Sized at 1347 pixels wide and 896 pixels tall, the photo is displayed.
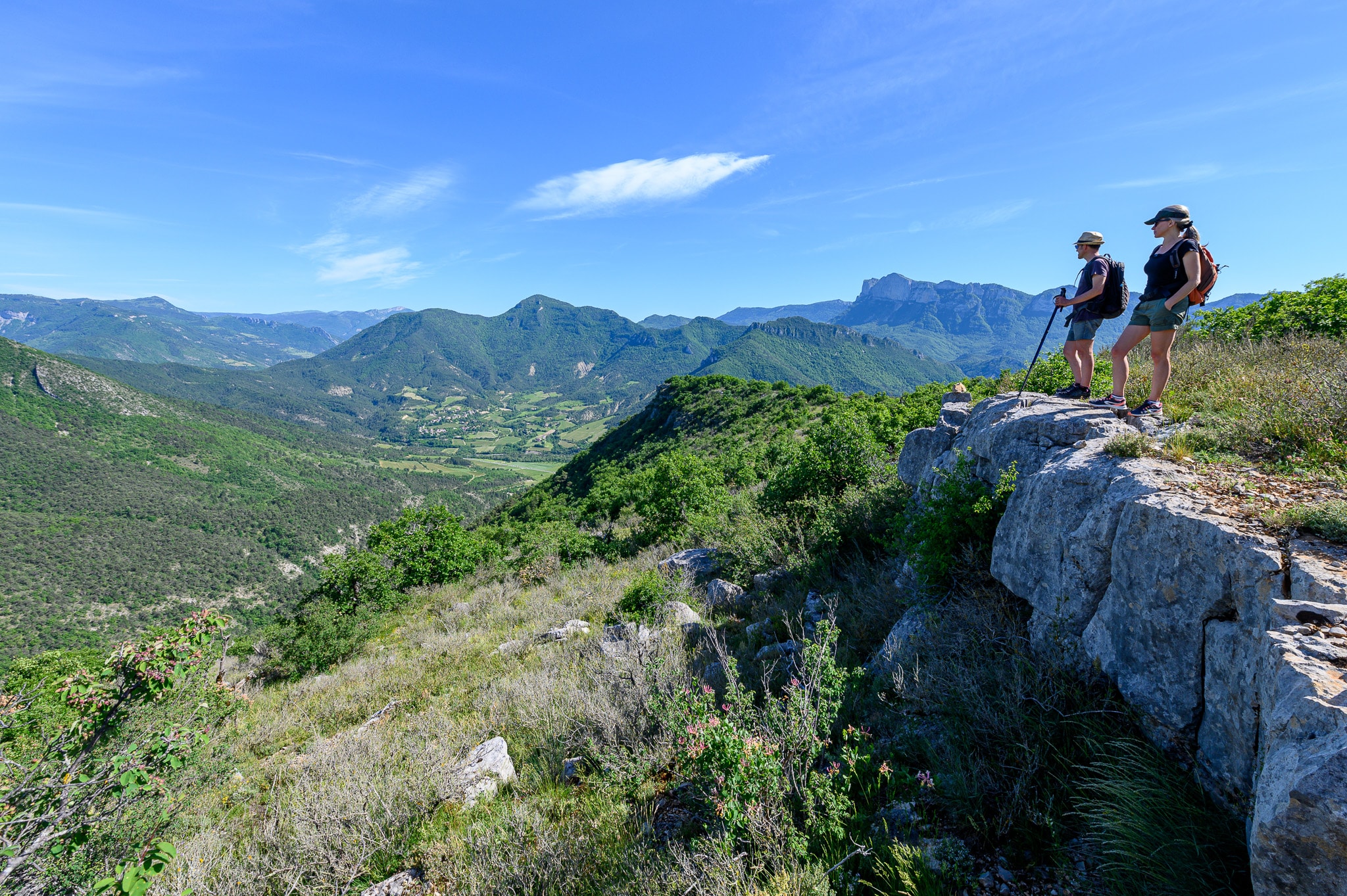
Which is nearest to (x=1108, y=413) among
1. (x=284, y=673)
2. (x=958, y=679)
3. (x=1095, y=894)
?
(x=958, y=679)

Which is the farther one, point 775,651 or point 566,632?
point 566,632

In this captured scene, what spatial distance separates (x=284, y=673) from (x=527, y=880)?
1385 centimetres

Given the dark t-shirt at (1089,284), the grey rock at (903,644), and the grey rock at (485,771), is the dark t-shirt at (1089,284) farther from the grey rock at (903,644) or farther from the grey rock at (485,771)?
the grey rock at (485,771)

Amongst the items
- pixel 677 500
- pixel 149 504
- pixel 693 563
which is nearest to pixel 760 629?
pixel 693 563

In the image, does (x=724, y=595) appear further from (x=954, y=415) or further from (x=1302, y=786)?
(x=1302, y=786)

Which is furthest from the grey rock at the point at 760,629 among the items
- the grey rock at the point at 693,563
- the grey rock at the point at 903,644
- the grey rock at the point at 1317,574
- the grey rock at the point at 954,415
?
the grey rock at the point at 1317,574

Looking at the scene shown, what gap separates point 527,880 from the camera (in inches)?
138

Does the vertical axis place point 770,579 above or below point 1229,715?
below

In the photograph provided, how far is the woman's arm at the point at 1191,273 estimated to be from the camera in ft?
16.3

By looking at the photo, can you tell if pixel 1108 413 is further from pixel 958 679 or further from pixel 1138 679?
pixel 958 679

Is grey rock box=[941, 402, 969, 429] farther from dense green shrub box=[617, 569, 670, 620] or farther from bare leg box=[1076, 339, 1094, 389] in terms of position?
dense green shrub box=[617, 569, 670, 620]

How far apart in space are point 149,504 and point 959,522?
137 meters

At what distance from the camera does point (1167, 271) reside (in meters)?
5.27

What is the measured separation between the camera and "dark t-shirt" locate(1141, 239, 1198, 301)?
16.8 ft
